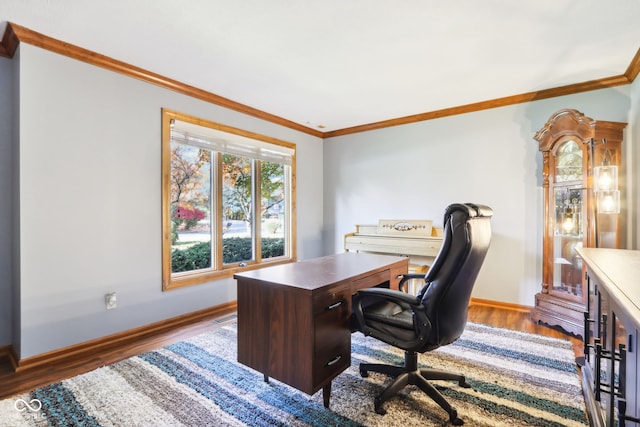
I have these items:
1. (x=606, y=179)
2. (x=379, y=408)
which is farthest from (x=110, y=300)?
(x=606, y=179)

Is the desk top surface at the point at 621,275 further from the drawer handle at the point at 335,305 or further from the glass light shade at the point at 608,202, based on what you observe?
the drawer handle at the point at 335,305

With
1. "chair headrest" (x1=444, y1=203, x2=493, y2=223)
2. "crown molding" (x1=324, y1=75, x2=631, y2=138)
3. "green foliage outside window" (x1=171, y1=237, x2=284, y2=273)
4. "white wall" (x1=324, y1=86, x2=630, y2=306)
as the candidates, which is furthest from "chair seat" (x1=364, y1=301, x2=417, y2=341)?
"crown molding" (x1=324, y1=75, x2=631, y2=138)

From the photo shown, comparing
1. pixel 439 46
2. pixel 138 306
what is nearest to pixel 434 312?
pixel 439 46

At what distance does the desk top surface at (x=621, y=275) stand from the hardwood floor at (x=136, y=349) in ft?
3.63

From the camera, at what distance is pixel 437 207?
3951 mm

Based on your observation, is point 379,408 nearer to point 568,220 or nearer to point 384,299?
point 384,299

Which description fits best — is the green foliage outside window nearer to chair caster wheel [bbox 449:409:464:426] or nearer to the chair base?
the chair base

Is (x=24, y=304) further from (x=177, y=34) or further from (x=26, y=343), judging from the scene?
(x=177, y=34)

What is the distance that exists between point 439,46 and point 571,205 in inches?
77.6

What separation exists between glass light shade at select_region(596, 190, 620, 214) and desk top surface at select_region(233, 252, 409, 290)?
1.74 meters

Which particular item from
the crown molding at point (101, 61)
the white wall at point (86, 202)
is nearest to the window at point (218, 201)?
the white wall at point (86, 202)

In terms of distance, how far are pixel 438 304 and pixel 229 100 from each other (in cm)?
309

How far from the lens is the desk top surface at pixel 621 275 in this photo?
0.87m

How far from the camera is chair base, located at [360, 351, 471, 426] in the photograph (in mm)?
1647
